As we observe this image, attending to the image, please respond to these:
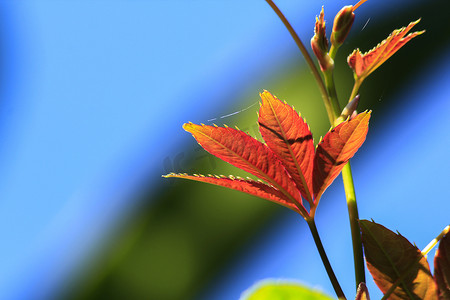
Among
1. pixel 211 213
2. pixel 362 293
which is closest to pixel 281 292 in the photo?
pixel 362 293

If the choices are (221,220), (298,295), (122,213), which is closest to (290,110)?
(298,295)

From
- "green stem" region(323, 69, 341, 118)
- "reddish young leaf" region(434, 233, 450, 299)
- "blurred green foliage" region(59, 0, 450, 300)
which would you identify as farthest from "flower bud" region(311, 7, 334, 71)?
"blurred green foliage" region(59, 0, 450, 300)

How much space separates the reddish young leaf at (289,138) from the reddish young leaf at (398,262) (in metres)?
0.04

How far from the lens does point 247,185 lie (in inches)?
9.1

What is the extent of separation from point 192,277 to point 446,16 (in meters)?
1.42

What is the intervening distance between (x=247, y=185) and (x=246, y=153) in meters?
0.02

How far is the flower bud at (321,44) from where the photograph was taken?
238 mm

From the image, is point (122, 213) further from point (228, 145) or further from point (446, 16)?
point (228, 145)

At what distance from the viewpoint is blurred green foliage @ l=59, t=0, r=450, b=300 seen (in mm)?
1749

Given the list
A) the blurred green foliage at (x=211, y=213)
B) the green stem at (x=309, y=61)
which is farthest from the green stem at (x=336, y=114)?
the blurred green foliage at (x=211, y=213)

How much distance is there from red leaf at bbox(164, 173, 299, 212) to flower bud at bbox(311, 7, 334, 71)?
72mm

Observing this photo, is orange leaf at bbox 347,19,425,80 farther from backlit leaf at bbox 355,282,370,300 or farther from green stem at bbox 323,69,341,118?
backlit leaf at bbox 355,282,370,300

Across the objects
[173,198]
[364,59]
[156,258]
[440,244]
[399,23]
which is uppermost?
[399,23]

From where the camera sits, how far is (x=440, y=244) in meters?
0.21
